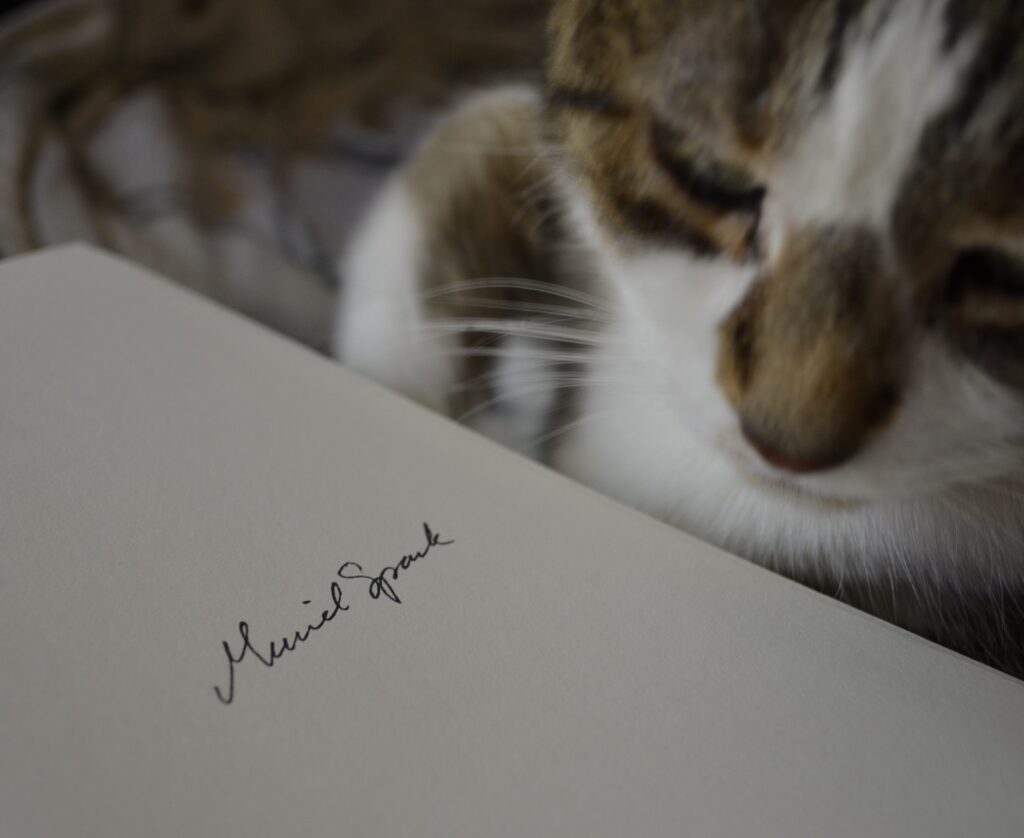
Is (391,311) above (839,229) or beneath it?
above

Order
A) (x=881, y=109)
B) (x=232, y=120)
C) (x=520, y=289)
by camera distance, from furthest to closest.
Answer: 1. (x=232, y=120)
2. (x=520, y=289)
3. (x=881, y=109)

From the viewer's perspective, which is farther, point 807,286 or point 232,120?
point 232,120

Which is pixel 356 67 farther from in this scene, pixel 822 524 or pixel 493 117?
pixel 822 524

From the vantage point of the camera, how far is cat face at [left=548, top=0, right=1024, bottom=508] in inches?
11.2

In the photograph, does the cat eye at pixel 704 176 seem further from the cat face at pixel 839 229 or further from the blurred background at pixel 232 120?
the blurred background at pixel 232 120

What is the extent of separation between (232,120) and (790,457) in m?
0.56

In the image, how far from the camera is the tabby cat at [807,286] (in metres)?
0.29

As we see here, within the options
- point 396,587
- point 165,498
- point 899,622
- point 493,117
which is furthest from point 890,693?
point 493,117

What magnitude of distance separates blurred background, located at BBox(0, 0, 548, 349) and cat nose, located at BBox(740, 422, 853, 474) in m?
0.29

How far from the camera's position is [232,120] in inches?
28.6

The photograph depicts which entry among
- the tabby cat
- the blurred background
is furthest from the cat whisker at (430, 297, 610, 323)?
the blurred background
